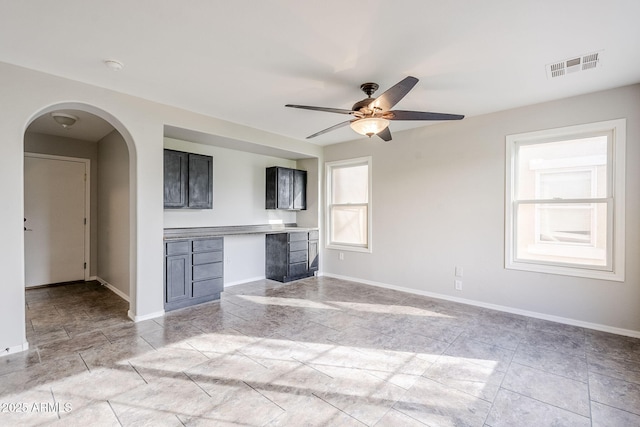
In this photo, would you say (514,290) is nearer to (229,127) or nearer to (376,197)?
(376,197)

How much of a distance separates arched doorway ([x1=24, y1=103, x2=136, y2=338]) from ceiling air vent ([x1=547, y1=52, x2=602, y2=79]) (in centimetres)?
470

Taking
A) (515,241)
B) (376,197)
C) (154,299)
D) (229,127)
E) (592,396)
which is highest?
(229,127)

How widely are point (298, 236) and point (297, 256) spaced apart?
362mm

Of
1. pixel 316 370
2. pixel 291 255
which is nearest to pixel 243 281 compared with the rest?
pixel 291 255

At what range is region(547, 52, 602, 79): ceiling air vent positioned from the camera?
8.53 ft

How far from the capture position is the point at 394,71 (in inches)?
110

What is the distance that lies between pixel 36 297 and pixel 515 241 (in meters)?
6.63

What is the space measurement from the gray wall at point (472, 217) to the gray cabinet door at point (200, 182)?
8.00ft

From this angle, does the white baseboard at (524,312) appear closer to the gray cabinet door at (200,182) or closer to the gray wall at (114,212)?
the gray cabinet door at (200,182)

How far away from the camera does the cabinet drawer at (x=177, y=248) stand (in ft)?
12.5

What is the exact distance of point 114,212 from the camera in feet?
15.2

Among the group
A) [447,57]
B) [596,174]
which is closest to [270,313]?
[447,57]

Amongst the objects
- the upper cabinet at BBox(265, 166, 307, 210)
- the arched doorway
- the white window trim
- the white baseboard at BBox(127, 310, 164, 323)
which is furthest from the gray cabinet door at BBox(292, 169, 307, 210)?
the white baseboard at BBox(127, 310, 164, 323)

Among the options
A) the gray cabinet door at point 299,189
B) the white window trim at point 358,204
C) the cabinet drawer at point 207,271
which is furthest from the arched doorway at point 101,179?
the white window trim at point 358,204
